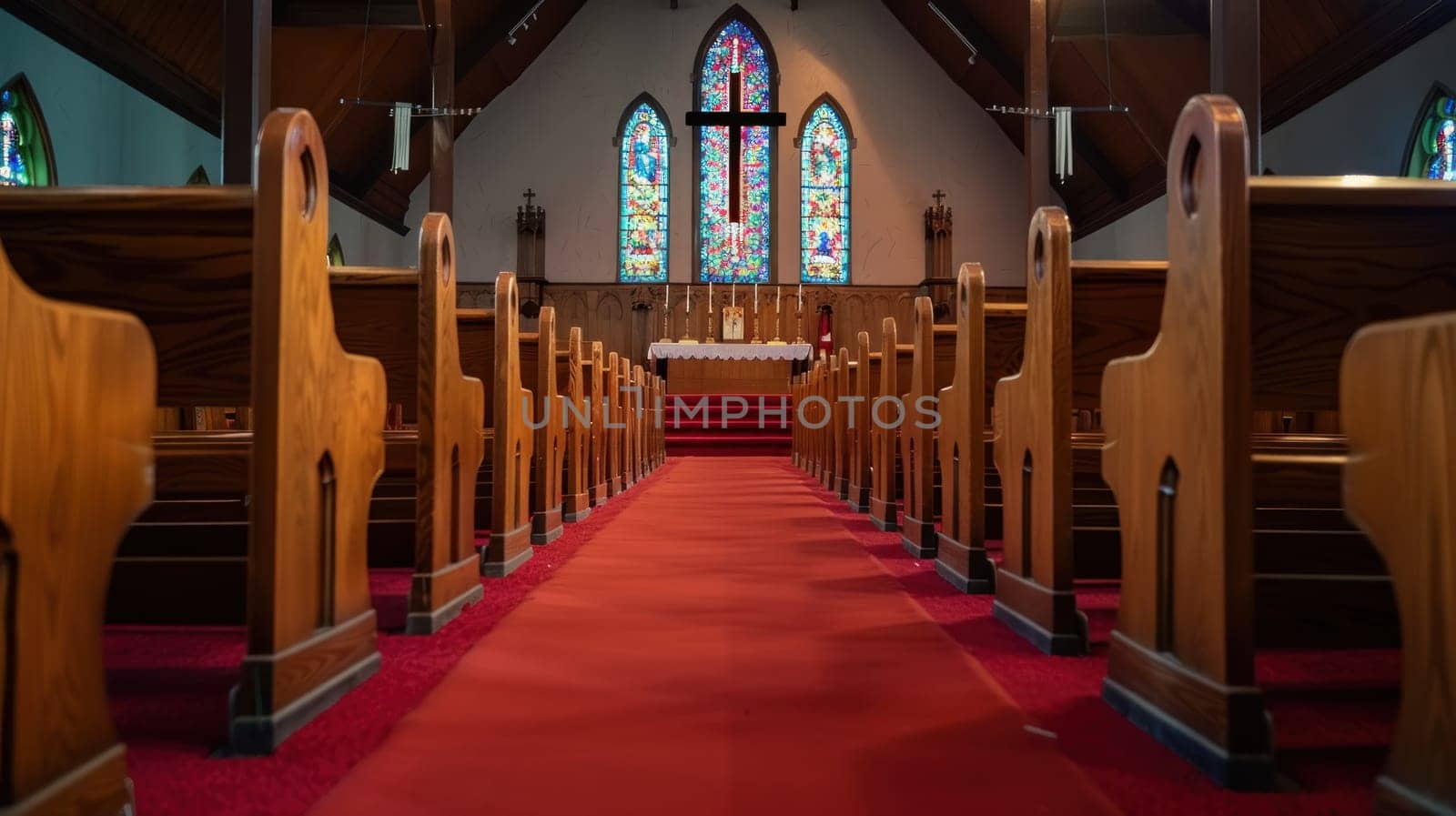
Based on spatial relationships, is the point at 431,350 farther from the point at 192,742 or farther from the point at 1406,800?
the point at 1406,800

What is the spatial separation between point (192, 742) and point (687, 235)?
41.8 feet

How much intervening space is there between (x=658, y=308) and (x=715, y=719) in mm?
12186

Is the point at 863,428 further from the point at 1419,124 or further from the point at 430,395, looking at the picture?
the point at 1419,124

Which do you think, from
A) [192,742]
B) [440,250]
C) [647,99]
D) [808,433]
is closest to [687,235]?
[647,99]

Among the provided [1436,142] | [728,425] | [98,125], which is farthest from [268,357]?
[728,425]

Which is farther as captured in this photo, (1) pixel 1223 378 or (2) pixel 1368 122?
(2) pixel 1368 122

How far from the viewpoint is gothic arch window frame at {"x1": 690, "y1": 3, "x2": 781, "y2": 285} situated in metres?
13.9

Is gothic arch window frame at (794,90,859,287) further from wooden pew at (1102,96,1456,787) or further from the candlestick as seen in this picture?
wooden pew at (1102,96,1456,787)

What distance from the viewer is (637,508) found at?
198 inches

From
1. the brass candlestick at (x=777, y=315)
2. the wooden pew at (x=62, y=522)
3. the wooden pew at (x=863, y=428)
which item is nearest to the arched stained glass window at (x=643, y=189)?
the brass candlestick at (x=777, y=315)

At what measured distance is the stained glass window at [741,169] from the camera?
13992 mm

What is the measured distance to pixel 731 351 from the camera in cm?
1130

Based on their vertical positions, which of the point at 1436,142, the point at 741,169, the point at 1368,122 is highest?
the point at 741,169

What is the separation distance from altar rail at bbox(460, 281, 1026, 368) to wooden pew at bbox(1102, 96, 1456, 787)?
11891 mm
